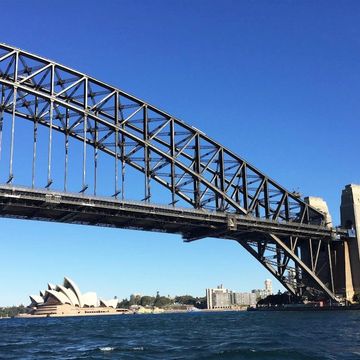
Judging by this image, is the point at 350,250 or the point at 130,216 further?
the point at 350,250

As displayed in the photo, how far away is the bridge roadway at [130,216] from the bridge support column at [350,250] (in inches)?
369

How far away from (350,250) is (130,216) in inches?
1858

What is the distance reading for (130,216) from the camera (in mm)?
70062

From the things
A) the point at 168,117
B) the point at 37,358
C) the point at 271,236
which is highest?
the point at 168,117

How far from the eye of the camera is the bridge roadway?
6092 cm

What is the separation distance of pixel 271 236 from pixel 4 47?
47.7m

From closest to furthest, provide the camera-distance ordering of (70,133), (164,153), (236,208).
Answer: (70,133) → (164,153) → (236,208)

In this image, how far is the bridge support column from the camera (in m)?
95.9

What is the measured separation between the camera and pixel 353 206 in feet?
323

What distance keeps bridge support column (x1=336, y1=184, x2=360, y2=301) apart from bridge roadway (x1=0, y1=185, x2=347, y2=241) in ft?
30.7

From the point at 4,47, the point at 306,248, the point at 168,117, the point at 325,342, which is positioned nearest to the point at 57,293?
the point at 306,248

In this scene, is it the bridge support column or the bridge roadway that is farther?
the bridge support column

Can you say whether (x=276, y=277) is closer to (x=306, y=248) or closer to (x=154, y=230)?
(x=306, y=248)

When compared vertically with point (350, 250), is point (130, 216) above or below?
above
